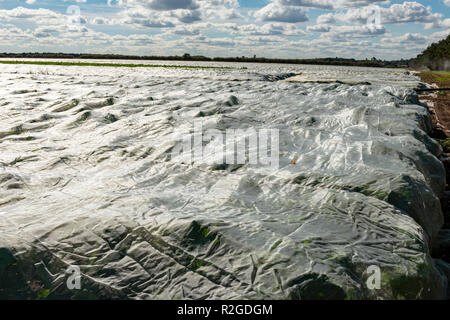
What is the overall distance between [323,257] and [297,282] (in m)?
0.31

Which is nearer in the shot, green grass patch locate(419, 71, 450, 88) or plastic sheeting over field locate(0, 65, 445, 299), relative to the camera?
plastic sheeting over field locate(0, 65, 445, 299)

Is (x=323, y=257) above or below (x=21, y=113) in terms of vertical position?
below

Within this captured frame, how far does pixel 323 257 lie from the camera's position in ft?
7.35

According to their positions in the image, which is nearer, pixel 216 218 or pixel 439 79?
pixel 216 218

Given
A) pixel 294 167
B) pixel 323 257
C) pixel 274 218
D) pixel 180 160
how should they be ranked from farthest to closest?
pixel 180 160 < pixel 294 167 < pixel 274 218 < pixel 323 257

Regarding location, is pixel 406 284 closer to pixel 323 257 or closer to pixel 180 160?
pixel 323 257

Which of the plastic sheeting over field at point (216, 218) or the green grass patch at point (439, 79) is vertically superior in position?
the green grass patch at point (439, 79)

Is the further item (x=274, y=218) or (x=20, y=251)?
(x=274, y=218)

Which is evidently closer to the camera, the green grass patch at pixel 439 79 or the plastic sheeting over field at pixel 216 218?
the plastic sheeting over field at pixel 216 218

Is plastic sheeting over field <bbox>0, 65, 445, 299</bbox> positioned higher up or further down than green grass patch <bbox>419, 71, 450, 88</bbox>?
further down

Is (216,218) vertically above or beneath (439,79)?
beneath
